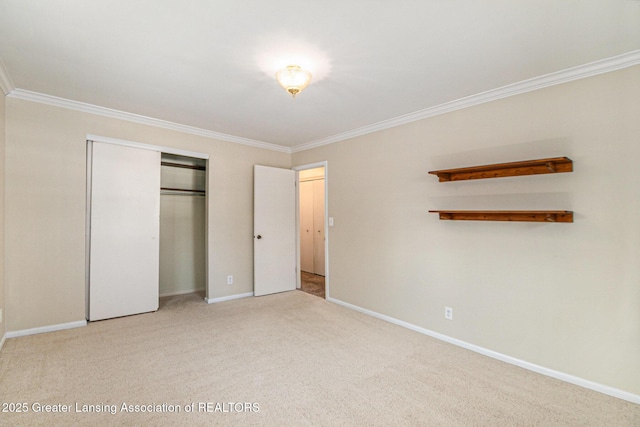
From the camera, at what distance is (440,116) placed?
3.10 metres

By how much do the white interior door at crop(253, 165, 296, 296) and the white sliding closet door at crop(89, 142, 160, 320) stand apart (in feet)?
4.51

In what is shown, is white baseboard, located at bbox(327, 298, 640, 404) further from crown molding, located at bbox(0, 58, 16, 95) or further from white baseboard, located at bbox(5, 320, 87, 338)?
crown molding, located at bbox(0, 58, 16, 95)

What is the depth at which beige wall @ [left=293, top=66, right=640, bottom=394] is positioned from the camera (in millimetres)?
2096

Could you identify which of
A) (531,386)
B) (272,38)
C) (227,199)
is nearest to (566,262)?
(531,386)

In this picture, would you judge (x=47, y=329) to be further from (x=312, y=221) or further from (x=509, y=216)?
(x=509, y=216)

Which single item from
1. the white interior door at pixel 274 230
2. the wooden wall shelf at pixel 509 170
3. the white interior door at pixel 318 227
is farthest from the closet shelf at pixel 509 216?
the white interior door at pixel 318 227

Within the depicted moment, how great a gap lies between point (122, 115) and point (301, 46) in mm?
2576

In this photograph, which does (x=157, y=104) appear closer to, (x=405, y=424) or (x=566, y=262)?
(x=405, y=424)

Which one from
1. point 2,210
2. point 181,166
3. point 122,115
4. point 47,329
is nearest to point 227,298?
point 47,329

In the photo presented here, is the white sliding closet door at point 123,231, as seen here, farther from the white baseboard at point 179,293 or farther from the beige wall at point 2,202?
the white baseboard at point 179,293

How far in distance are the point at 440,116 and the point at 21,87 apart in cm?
407

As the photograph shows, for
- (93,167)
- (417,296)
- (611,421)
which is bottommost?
(611,421)

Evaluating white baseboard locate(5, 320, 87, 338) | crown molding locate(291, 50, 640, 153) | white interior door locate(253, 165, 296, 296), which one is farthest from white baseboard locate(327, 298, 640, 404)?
white baseboard locate(5, 320, 87, 338)

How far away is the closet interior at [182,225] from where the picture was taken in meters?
4.53
